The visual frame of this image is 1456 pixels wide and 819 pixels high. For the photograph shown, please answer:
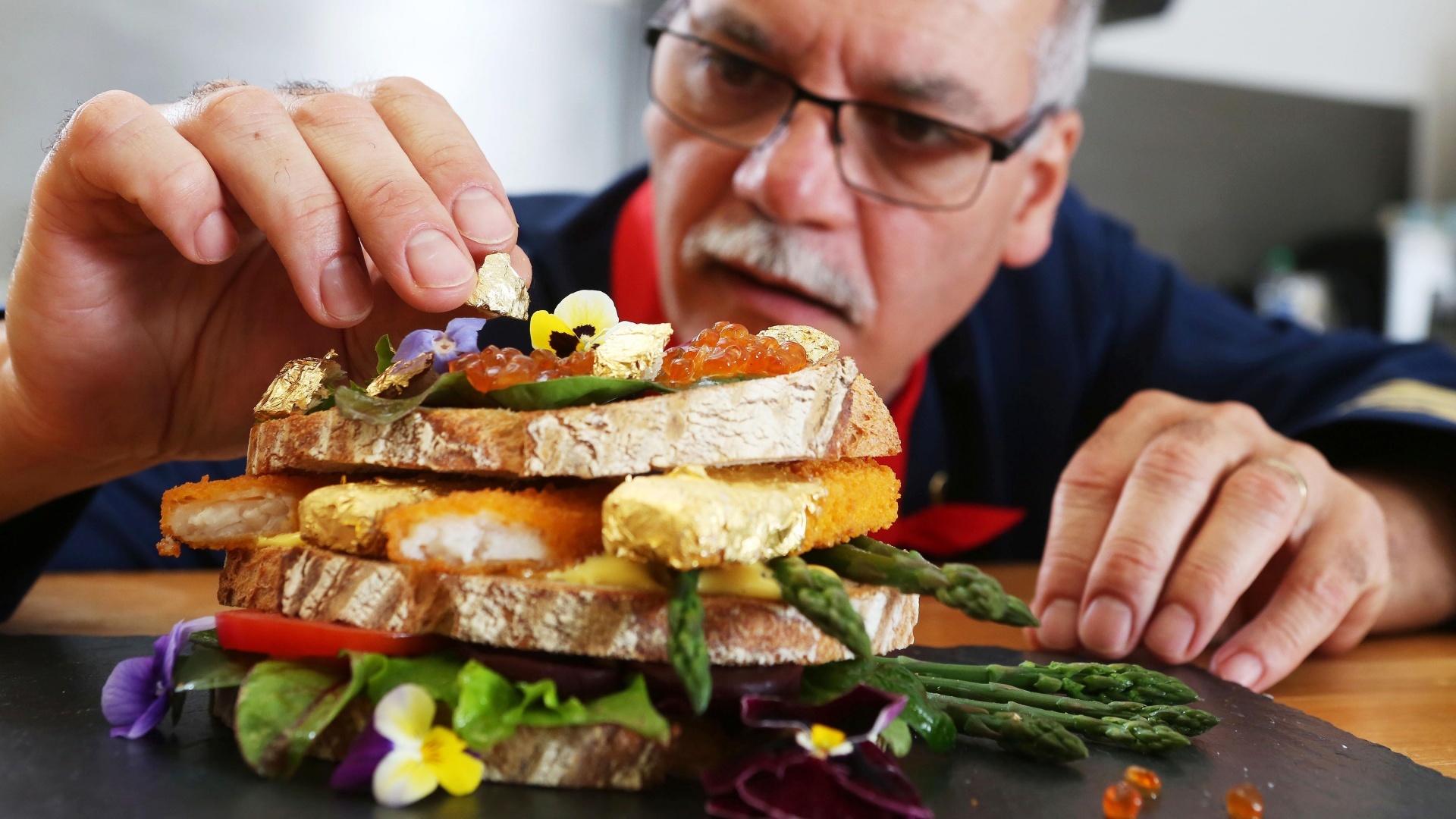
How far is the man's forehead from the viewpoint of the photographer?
2285 mm

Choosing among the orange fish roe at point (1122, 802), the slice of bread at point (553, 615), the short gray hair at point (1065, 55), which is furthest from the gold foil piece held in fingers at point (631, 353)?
the short gray hair at point (1065, 55)

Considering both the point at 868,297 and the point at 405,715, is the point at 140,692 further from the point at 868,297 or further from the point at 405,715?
the point at 868,297

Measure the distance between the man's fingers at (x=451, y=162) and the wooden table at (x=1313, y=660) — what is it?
875 mm

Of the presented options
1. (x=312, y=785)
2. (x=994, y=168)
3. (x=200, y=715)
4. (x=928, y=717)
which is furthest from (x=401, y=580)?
(x=994, y=168)

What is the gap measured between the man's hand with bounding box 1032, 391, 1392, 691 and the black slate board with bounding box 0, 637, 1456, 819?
0.37m

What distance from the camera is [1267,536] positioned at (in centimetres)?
174

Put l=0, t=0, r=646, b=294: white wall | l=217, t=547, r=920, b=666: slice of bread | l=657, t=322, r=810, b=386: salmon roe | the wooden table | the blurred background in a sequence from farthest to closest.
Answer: the blurred background
l=0, t=0, r=646, b=294: white wall
the wooden table
l=657, t=322, r=810, b=386: salmon roe
l=217, t=547, r=920, b=666: slice of bread

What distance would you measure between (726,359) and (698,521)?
0.26 metres

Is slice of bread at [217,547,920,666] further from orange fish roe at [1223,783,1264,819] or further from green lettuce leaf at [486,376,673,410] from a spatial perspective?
orange fish roe at [1223,783,1264,819]

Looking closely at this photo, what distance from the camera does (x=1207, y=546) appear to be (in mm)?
1722

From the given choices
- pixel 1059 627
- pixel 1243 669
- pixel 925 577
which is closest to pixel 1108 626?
pixel 1059 627

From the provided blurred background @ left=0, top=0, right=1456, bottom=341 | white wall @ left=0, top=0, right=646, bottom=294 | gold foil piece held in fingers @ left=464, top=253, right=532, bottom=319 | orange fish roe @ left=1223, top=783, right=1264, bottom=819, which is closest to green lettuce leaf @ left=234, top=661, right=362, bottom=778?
gold foil piece held in fingers @ left=464, top=253, right=532, bottom=319

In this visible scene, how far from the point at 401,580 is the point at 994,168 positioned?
200 cm

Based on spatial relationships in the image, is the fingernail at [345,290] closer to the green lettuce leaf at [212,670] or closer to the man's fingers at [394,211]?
the man's fingers at [394,211]
